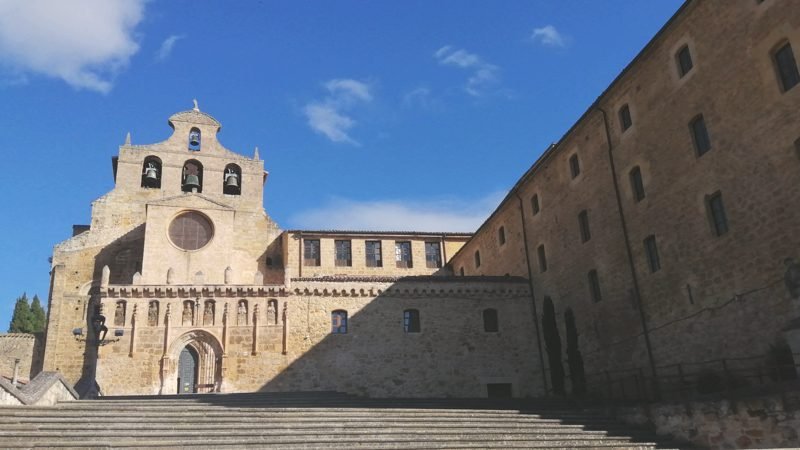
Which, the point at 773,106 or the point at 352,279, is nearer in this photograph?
the point at 773,106

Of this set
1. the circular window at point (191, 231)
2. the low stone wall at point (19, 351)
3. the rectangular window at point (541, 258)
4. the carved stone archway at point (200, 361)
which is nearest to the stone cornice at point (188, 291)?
the carved stone archway at point (200, 361)

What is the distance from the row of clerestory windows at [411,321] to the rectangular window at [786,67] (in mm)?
16898

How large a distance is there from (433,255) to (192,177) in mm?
15965

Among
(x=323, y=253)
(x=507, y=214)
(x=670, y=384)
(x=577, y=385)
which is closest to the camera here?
(x=670, y=384)

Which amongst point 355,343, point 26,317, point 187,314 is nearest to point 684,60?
point 355,343

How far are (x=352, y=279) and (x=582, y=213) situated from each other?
1121 centimetres

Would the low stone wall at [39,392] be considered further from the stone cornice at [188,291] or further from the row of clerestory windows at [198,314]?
the stone cornice at [188,291]

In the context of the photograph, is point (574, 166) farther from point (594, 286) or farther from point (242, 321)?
point (242, 321)

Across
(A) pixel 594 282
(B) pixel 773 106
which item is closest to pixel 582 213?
(A) pixel 594 282

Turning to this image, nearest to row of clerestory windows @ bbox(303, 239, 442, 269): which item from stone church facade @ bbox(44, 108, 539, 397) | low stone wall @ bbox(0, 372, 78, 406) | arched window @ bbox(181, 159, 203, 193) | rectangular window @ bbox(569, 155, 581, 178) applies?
stone church facade @ bbox(44, 108, 539, 397)

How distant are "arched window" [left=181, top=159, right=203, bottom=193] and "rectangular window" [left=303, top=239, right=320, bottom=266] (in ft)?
24.0

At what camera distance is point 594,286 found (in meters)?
25.5

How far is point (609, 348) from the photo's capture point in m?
24.2

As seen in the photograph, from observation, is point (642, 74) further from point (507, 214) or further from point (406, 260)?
point (406, 260)
